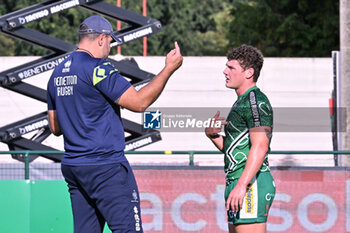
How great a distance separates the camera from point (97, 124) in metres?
4.76

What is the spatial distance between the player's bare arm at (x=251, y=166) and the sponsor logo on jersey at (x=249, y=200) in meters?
0.12

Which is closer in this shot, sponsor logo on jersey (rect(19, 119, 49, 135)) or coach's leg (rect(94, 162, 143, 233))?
coach's leg (rect(94, 162, 143, 233))

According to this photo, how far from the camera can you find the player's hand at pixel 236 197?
4.73 meters

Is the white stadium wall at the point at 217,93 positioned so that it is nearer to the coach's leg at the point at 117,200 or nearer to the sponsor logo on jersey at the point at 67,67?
the sponsor logo on jersey at the point at 67,67

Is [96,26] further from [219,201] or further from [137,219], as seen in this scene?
[219,201]

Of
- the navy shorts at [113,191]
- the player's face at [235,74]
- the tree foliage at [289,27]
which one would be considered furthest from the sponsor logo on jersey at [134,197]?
the tree foliage at [289,27]

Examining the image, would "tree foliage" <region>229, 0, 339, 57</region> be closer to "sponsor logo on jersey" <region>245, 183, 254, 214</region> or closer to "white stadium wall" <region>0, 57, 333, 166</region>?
"white stadium wall" <region>0, 57, 333, 166</region>

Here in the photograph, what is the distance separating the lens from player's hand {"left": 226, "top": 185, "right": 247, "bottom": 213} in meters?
4.73

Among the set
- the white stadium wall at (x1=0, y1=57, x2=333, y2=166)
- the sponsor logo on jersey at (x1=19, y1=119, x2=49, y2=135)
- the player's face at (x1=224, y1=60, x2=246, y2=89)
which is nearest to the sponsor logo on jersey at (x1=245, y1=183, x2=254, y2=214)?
the player's face at (x1=224, y1=60, x2=246, y2=89)

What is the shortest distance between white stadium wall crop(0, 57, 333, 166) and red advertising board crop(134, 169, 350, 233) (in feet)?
24.5

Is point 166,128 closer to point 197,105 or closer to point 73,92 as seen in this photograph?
point 197,105

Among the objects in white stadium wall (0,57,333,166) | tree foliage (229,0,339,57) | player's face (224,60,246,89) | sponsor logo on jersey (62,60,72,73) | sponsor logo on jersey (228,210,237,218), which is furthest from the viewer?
tree foliage (229,0,339,57)

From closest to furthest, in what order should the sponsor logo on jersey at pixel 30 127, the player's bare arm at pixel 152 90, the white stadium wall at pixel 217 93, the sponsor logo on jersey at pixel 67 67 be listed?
1. the player's bare arm at pixel 152 90
2. the sponsor logo on jersey at pixel 67 67
3. the sponsor logo on jersey at pixel 30 127
4. the white stadium wall at pixel 217 93

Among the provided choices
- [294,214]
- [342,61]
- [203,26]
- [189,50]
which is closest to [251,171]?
[294,214]
